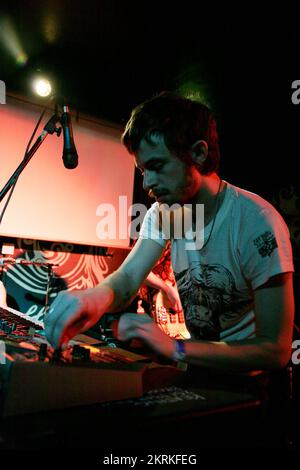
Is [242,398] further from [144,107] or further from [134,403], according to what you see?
[144,107]

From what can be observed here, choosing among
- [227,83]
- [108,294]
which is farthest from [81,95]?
[108,294]

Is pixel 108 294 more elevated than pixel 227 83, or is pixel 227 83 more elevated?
pixel 227 83

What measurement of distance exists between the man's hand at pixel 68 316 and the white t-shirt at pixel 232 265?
569 millimetres

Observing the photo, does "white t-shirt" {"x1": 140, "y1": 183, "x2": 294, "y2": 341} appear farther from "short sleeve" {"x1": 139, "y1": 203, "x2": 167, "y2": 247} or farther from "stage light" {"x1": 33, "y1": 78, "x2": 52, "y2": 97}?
"stage light" {"x1": 33, "y1": 78, "x2": 52, "y2": 97}

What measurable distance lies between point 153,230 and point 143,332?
875mm

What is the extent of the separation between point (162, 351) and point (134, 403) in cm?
21

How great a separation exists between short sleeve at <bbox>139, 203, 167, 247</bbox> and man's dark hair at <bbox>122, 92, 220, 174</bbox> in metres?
0.36

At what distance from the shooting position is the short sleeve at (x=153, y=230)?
5.31 ft

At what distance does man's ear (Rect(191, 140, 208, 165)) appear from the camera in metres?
1.38

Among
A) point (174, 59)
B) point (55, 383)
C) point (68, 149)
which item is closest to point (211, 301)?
point (55, 383)

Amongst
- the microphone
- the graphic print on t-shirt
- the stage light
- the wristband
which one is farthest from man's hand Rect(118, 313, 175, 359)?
the stage light

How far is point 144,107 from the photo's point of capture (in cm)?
141

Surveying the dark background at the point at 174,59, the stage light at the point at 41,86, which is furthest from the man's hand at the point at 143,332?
the dark background at the point at 174,59

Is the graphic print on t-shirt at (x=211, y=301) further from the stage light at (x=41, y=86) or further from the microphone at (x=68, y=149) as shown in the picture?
the stage light at (x=41, y=86)
